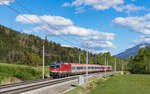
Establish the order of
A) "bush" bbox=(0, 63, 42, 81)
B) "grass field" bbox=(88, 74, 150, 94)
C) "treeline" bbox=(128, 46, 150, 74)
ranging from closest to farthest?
"grass field" bbox=(88, 74, 150, 94)
"bush" bbox=(0, 63, 42, 81)
"treeline" bbox=(128, 46, 150, 74)

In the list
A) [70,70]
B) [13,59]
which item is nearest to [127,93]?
[70,70]

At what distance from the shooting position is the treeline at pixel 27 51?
109438 millimetres

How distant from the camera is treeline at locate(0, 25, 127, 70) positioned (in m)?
109

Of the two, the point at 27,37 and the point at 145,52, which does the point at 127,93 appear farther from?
the point at 27,37

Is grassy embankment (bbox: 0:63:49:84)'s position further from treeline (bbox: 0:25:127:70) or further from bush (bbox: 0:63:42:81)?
treeline (bbox: 0:25:127:70)

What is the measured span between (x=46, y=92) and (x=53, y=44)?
15772 centimetres

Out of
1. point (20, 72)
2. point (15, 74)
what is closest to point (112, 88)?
point (20, 72)

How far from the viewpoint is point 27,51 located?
12669cm

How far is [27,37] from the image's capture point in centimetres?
15750

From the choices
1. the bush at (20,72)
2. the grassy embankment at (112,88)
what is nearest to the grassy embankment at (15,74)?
the bush at (20,72)

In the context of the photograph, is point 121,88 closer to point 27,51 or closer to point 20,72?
point 20,72

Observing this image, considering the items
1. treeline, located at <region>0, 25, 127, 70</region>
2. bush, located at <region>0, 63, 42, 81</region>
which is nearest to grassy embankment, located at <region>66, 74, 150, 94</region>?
bush, located at <region>0, 63, 42, 81</region>

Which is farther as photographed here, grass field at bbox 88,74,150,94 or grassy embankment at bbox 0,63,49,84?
grassy embankment at bbox 0,63,49,84

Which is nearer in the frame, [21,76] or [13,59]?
[21,76]
